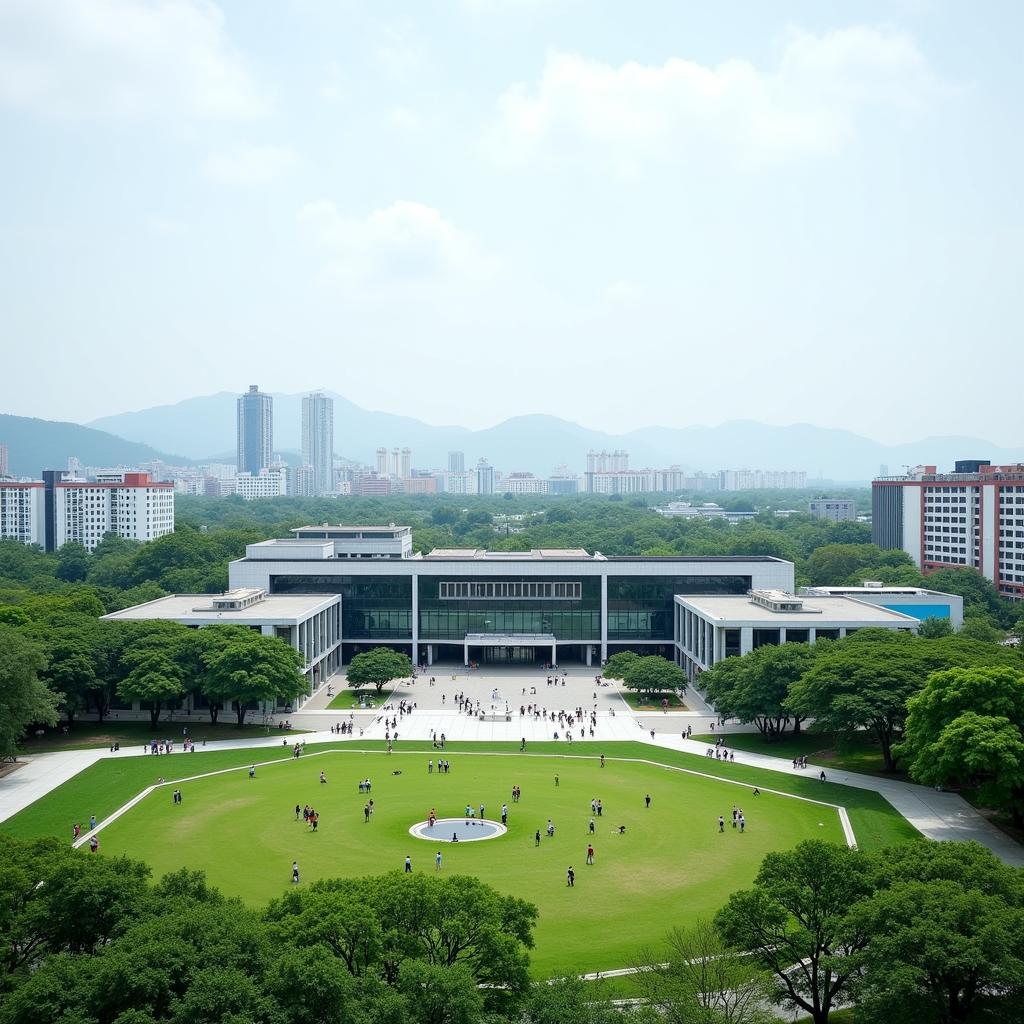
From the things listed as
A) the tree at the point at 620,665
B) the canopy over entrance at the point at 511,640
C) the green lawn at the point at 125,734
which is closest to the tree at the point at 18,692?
the green lawn at the point at 125,734

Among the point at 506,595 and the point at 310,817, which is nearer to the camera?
the point at 310,817

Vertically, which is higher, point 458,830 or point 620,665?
point 620,665

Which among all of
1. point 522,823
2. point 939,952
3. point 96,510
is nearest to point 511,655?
point 522,823

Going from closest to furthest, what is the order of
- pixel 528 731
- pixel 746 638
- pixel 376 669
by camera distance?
pixel 528 731 → pixel 746 638 → pixel 376 669

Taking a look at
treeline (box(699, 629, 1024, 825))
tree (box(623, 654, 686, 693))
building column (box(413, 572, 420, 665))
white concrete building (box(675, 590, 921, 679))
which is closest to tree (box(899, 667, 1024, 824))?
treeline (box(699, 629, 1024, 825))

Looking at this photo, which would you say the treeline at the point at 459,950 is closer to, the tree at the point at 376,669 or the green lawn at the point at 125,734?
the green lawn at the point at 125,734

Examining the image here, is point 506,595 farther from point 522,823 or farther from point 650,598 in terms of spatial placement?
point 522,823

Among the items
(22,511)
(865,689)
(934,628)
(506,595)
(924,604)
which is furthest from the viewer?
(22,511)

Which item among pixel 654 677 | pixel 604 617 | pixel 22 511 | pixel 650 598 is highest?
pixel 22 511
